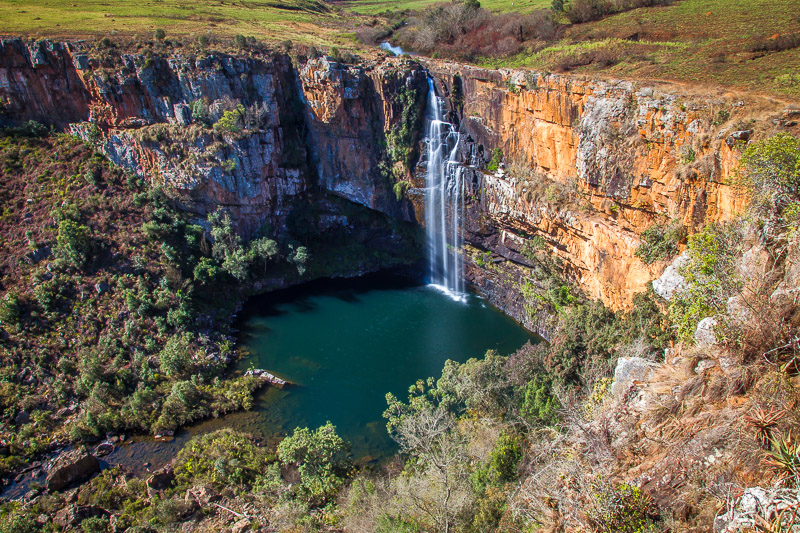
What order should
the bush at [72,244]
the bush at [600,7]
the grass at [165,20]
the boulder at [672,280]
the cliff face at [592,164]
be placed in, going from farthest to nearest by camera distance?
the grass at [165,20] < the bush at [600,7] < the bush at [72,244] < the cliff face at [592,164] < the boulder at [672,280]

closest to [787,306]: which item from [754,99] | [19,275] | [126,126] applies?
[754,99]

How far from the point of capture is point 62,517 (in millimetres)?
20969

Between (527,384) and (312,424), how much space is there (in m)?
11.6

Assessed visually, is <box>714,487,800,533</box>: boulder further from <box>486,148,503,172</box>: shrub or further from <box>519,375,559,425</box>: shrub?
<box>486,148,503,172</box>: shrub

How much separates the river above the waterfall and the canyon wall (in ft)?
14.5

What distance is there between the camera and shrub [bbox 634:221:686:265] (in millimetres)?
24578

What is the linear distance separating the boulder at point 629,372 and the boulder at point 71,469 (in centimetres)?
2383

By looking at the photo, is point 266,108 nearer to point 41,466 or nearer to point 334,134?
point 334,134

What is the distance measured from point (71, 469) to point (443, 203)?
2785cm

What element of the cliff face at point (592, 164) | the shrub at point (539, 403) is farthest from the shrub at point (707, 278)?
the shrub at point (539, 403)

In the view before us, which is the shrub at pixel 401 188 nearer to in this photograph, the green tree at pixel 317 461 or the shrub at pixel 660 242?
the shrub at pixel 660 242

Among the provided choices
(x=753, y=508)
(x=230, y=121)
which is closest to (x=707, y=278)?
(x=753, y=508)

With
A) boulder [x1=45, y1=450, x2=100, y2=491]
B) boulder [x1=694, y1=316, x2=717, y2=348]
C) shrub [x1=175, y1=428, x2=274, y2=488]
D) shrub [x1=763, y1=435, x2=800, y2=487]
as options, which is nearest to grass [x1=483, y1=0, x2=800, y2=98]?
boulder [x1=694, y1=316, x2=717, y2=348]

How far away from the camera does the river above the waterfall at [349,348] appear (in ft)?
87.6
